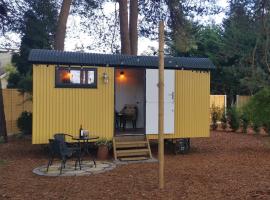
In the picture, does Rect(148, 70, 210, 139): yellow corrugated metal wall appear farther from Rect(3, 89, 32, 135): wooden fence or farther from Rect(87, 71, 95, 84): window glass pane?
Rect(3, 89, 32, 135): wooden fence

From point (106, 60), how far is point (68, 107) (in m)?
1.64

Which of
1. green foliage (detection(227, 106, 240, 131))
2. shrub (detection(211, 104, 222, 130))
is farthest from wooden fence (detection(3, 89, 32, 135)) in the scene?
green foliage (detection(227, 106, 240, 131))

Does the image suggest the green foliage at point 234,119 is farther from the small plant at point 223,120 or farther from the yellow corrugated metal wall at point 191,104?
the yellow corrugated metal wall at point 191,104

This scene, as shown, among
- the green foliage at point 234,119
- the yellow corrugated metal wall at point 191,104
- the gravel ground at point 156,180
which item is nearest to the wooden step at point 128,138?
the yellow corrugated metal wall at point 191,104

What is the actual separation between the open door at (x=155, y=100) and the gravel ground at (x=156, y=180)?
3.03 ft

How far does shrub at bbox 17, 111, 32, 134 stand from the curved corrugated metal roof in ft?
18.9

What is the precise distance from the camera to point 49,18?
55.2ft

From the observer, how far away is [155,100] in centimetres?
1147

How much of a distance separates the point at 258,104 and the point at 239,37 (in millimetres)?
14514

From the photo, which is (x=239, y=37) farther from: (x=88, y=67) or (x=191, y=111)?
(x=88, y=67)

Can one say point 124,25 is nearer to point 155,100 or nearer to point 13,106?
point 155,100

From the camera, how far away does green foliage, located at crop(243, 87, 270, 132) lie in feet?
38.3

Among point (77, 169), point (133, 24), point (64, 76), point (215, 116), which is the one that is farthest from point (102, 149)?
point (215, 116)

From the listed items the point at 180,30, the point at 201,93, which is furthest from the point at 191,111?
the point at 180,30
